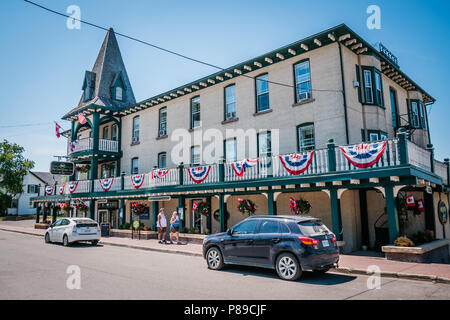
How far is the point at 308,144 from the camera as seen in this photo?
51.9 ft

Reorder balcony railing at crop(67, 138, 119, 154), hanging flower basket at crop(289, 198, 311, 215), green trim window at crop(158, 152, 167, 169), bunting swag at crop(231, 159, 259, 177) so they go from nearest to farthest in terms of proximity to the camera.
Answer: hanging flower basket at crop(289, 198, 311, 215), bunting swag at crop(231, 159, 259, 177), green trim window at crop(158, 152, 167, 169), balcony railing at crop(67, 138, 119, 154)

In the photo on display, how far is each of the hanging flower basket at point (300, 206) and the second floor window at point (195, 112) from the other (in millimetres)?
9467

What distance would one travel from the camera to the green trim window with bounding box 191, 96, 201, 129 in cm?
2146

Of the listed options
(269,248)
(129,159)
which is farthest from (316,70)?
(129,159)

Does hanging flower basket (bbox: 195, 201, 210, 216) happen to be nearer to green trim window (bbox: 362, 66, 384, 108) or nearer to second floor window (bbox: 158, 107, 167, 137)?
second floor window (bbox: 158, 107, 167, 137)

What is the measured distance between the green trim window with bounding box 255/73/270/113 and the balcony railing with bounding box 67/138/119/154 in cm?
1428

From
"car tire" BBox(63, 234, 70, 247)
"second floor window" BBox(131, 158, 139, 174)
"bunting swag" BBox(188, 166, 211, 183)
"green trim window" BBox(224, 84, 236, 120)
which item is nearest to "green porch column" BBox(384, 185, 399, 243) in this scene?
"bunting swag" BBox(188, 166, 211, 183)

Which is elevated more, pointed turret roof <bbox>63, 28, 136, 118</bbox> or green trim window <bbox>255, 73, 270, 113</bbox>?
pointed turret roof <bbox>63, 28, 136, 118</bbox>

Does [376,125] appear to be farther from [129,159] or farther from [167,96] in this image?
[129,159]

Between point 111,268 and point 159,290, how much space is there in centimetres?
365

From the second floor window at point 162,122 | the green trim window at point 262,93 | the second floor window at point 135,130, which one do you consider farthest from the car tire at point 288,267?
the second floor window at point 135,130

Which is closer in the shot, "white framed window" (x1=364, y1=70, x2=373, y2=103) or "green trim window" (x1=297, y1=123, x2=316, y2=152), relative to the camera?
"green trim window" (x1=297, y1=123, x2=316, y2=152)

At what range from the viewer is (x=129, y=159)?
26.3m

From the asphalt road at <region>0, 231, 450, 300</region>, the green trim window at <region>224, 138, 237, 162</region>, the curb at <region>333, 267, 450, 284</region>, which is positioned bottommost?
the curb at <region>333, 267, 450, 284</region>
